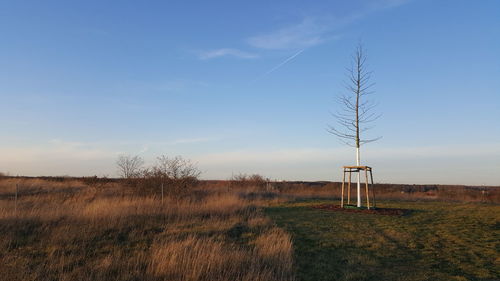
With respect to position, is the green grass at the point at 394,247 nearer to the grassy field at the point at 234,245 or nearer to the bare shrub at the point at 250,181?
the grassy field at the point at 234,245

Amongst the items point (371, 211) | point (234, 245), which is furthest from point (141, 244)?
point (371, 211)

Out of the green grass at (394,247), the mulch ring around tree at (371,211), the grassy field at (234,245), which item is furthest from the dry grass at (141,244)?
the mulch ring around tree at (371,211)

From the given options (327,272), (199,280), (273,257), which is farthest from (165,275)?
(327,272)

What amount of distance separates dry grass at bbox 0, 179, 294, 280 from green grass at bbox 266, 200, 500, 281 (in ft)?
2.56

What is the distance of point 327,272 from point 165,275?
2.98m

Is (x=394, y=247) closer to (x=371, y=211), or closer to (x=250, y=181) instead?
(x=371, y=211)

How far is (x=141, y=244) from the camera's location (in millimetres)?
8602

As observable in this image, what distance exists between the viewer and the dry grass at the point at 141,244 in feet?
19.9

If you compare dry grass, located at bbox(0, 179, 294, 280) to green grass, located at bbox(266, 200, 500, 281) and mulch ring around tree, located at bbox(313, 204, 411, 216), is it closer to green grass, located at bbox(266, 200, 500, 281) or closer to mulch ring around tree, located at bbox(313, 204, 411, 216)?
green grass, located at bbox(266, 200, 500, 281)

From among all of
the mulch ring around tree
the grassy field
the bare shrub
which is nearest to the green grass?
the grassy field

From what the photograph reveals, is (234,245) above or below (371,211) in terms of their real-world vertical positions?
below

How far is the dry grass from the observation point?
608 cm

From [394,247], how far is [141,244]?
624 cm

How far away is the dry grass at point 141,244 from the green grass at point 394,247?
78 cm
